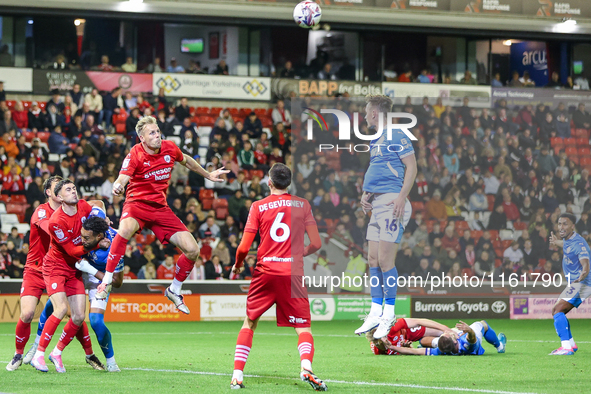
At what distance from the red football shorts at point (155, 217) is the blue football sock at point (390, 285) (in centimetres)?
274

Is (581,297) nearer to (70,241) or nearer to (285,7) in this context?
(70,241)

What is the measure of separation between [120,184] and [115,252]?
33.2 inches

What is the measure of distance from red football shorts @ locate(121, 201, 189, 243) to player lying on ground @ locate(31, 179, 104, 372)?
0.54 meters

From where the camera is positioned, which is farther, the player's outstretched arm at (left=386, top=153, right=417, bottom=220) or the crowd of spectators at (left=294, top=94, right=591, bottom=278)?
the crowd of spectators at (left=294, top=94, right=591, bottom=278)

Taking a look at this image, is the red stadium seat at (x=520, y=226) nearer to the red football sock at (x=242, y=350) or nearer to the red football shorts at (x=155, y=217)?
the red football shorts at (x=155, y=217)

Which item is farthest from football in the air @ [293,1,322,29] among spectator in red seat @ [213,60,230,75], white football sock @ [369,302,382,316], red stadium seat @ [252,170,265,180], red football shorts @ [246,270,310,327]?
red football shorts @ [246,270,310,327]

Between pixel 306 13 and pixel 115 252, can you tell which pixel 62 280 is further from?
pixel 306 13

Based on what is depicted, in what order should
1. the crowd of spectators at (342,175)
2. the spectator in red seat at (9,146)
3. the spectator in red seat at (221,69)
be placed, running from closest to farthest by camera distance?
the crowd of spectators at (342,175), the spectator in red seat at (9,146), the spectator in red seat at (221,69)

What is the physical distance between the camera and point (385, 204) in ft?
34.6

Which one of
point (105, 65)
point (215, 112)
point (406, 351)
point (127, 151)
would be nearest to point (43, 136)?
point (127, 151)

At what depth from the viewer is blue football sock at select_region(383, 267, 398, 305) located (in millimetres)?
10047

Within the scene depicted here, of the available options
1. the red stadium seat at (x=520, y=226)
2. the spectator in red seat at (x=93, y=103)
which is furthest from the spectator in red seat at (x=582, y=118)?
the spectator in red seat at (x=93, y=103)

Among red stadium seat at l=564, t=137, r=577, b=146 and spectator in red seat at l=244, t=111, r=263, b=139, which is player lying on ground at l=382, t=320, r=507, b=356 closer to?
red stadium seat at l=564, t=137, r=577, b=146

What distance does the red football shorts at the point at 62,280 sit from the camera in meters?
8.73
